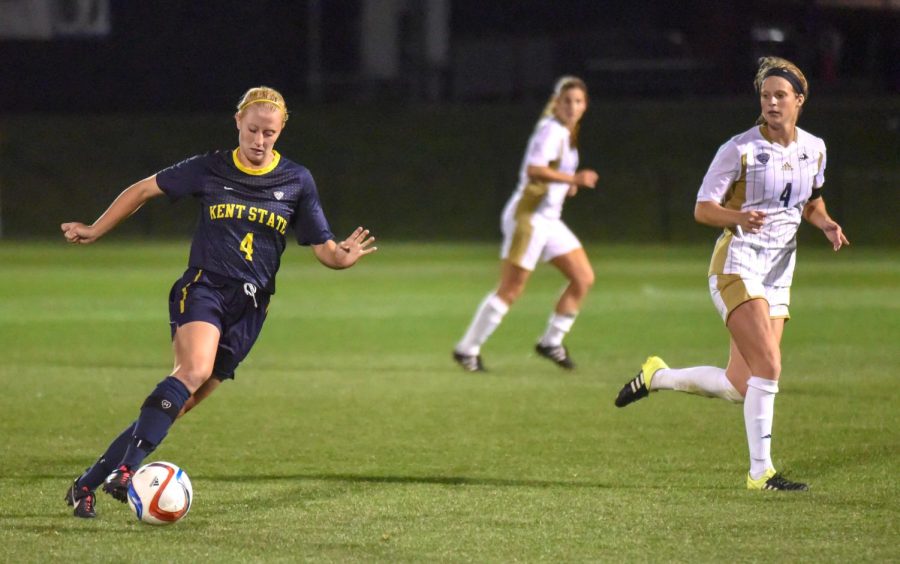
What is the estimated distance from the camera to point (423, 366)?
41.6 ft

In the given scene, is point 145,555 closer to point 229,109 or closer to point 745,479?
point 745,479

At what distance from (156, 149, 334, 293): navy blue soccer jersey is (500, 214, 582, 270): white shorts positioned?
206 inches

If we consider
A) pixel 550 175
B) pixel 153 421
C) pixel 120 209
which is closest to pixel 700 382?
pixel 153 421

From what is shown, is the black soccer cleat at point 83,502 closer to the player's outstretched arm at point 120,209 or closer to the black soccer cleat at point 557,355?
the player's outstretched arm at point 120,209

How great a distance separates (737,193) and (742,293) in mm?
512

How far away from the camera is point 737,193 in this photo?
24.1 ft

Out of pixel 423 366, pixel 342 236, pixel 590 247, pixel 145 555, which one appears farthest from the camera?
pixel 342 236

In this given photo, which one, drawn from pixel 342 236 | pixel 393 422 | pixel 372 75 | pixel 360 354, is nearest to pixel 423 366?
pixel 360 354

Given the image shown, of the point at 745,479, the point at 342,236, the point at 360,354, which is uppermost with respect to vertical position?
the point at 745,479

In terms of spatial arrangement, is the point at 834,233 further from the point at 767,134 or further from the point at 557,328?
the point at 557,328

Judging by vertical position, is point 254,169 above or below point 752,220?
above

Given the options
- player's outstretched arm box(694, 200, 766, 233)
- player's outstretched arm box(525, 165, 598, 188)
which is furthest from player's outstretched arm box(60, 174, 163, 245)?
player's outstretched arm box(525, 165, 598, 188)

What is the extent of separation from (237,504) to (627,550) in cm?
196

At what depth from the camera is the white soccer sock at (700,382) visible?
7.69 m
